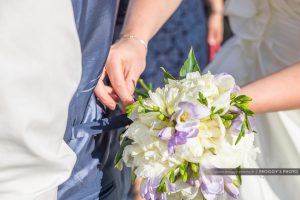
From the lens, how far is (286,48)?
1596mm

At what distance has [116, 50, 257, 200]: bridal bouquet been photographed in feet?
2.86

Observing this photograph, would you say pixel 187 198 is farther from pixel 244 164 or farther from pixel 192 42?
pixel 192 42

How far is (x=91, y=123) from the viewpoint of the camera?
1.02 metres

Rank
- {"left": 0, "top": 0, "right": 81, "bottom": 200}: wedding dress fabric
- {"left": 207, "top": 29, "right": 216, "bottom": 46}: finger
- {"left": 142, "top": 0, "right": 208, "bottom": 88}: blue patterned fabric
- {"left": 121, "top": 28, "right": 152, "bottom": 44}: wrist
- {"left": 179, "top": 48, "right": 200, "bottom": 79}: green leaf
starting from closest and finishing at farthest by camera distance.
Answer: {"left": 0, "top": 0, "right": 81, "bottom": 200}: wedding dress fabric → {"left": 179, "top": 48, "right": 200, "bottom": 79}: green leaf → {"left": 121, "top": 28, "right": 152, "bottom": 44}: wrist → {"left": 142, "top": 0, "right": 208, "bottom": 88}: blue patterned fabric → {"left": 207, "top": 29, "right": 216, "bottom": 46}: finger

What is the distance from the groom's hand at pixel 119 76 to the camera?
1.12m

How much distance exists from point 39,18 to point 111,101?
1.54 ft

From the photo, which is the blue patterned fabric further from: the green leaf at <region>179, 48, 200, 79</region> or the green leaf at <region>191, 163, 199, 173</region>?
the green leaf at <region>191, 163, 199, 173</region>

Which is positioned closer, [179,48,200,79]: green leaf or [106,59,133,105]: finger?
[179,48,200,79]: green leaf

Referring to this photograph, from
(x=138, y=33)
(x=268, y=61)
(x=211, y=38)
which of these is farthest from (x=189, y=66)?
(x=211, y=38)

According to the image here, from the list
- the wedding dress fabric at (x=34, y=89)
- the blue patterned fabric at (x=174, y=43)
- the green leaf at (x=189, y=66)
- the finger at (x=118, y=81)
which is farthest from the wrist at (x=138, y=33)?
the blue patterned fabric at (x=174, y=43)

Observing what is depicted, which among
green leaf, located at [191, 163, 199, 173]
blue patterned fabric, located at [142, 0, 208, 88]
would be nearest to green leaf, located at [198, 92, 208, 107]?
green leaf, located at [191, 163, 199, 173]

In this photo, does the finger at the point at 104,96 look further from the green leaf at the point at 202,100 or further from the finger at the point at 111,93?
the green leaf at the point at 202,100

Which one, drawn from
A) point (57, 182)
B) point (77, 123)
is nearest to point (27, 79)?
point (57, 182)

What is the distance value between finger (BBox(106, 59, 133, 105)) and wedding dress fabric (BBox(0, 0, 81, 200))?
36 cm
